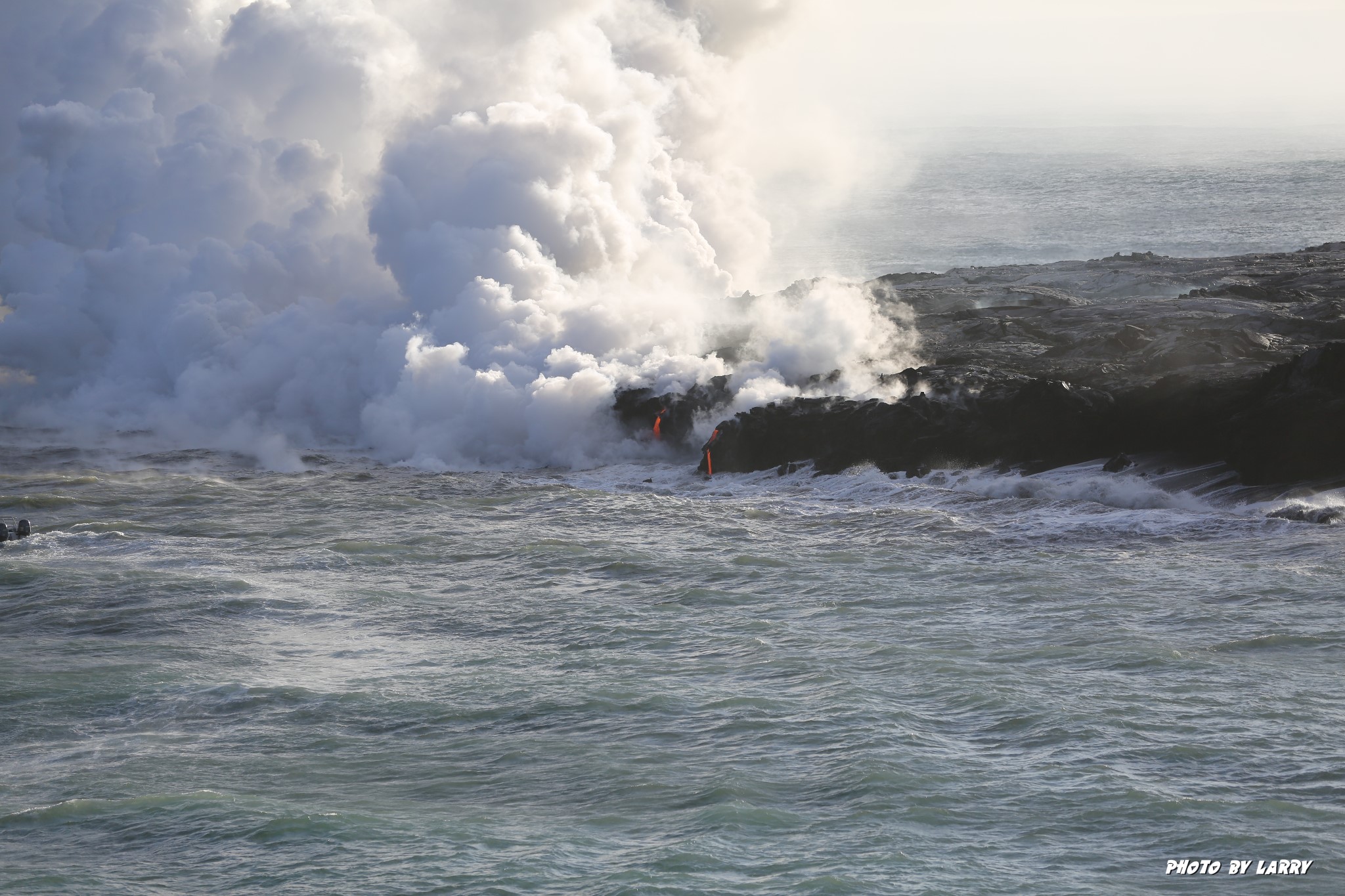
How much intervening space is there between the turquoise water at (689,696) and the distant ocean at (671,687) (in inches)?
2.2

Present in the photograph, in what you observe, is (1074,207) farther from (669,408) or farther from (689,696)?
(689,696)

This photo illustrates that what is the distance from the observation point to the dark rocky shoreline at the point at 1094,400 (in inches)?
910

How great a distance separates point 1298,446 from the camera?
22.6 meters

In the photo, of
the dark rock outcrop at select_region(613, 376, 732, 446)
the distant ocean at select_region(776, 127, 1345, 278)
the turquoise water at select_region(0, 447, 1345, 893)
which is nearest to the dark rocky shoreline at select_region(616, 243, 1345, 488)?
the dark rock outcrop at select_region(613, 376, 732, 446)

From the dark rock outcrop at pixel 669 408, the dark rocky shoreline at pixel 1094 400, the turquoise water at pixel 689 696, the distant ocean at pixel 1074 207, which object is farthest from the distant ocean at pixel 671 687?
the distant ocean at pixel 1074 207

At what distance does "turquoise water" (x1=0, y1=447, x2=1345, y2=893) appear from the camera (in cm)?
1170

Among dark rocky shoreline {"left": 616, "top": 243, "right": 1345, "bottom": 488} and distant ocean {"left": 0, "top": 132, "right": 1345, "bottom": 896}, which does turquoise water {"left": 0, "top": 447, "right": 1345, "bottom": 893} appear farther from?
dark rocky shoreline {"left": 616, "top": 243, "right": 1345, "bottom": 488}

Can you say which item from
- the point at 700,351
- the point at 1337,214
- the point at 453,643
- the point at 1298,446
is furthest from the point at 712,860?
the point at 1337,214

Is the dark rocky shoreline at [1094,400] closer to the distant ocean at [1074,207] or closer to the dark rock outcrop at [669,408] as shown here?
the dark rock outcrop at [669,408]

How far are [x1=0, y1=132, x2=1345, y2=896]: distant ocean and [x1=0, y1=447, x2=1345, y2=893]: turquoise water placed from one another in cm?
5

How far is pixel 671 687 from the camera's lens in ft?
52.6

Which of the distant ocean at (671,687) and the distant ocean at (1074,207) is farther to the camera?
the distant ocean at (1074,207)

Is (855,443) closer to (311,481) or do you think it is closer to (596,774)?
(311,481)

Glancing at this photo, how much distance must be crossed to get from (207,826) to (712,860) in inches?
182
